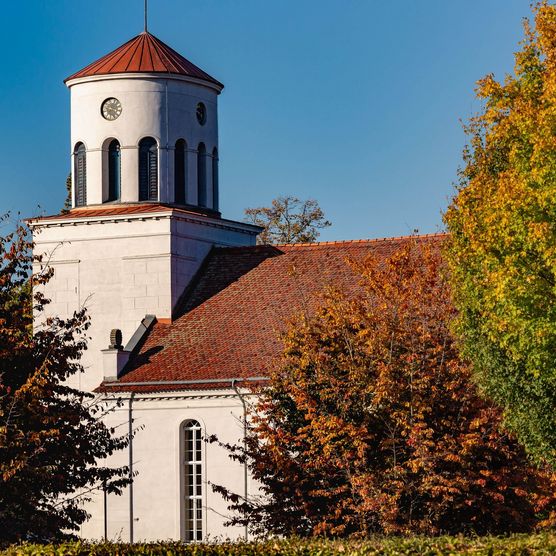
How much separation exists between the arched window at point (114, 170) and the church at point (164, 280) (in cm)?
5

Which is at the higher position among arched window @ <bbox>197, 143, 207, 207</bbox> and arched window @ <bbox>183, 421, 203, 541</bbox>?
arched window @ <bbox>197, 143, 207, 207</bbox>

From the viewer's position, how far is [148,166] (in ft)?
166

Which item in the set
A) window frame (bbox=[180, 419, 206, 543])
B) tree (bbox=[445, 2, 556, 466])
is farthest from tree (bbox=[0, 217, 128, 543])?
window frame (bbox=[180, 419, 206, 543])

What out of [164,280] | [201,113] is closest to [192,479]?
[164,280]

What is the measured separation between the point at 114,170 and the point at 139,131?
5.14ft

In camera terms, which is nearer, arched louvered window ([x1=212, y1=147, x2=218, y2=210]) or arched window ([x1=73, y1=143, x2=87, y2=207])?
arched window ([x1=73, y1=143, x2=87, y2=207])

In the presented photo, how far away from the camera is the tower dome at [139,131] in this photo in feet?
167

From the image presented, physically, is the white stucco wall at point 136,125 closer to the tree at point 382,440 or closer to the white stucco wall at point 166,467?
the white stucco wall at point 166,467

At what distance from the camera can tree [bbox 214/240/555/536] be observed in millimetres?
32500

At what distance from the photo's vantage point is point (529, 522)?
3394cm

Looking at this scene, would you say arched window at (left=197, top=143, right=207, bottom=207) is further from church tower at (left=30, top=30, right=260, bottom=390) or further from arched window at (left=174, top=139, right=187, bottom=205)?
arched window at (left=174, top=139, right=187, bottom=205)

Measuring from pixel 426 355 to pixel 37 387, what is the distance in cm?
871

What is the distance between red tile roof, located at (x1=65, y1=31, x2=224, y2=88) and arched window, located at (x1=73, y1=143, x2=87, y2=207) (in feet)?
8.34

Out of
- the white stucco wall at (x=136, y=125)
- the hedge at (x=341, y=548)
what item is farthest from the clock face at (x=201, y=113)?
the hedge at (x=341, y=548)
